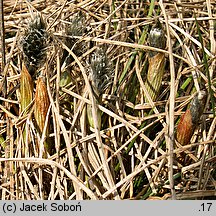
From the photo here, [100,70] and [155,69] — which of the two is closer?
[100,70]

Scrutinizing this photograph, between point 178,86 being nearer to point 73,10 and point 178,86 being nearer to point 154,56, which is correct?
point 154,56

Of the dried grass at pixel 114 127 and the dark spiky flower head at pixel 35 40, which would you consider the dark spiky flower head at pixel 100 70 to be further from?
the dark spiky flower head at pixel 35 40

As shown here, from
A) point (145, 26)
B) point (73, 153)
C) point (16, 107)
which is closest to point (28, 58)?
point (16, 107)

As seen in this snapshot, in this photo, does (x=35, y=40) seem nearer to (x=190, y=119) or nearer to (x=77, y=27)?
(x=77, y=27)

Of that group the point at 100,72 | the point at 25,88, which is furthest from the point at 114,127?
the point at 25,88

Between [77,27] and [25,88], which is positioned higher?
[77,27]

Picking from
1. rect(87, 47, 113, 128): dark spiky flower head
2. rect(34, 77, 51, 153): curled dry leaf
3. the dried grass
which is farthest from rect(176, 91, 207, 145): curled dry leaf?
rect(34, 77, 51, 153): curled dry leaf

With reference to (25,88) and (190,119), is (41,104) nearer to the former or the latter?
(25,88)

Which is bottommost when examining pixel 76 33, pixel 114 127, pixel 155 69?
pixel 114 127
